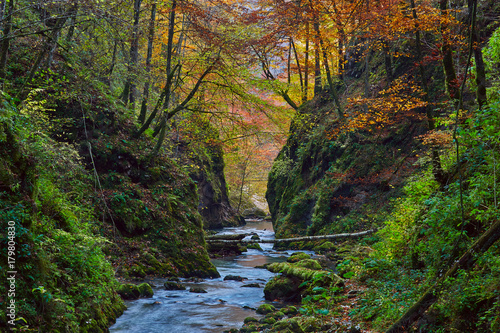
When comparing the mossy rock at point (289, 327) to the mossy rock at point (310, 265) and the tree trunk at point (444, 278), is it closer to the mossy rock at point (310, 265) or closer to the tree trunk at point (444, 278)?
the tree trunk at point (444, 278)

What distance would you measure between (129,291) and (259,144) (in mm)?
7042

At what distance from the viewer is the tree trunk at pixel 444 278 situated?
10.4ft

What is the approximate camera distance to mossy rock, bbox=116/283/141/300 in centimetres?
748

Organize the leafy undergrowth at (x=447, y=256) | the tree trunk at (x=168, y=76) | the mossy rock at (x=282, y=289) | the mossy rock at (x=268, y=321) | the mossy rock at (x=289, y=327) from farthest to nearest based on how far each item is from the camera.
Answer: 1. the tree trunk at (x=168, y=76)
2. the mossy rock at (x=282, y=289)
3. the mossy rock at (x=268, y=321)
4. the mossy rock at (x=289, y=327)
5. the leafy undergrowth at (x=447, y=256)

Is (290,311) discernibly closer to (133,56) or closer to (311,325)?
(311,325)

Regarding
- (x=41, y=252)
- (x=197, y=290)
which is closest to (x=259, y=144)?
(x=197, y=290)

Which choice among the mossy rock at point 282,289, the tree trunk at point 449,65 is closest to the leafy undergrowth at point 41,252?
the mossy rock at point 282,289

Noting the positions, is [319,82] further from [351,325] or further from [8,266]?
[8,266]

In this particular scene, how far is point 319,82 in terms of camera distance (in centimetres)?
2072

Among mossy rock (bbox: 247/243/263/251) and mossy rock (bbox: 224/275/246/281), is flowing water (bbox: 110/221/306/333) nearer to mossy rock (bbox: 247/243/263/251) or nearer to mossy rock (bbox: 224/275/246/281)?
mossy rock (bbox: 224/275/246/281)

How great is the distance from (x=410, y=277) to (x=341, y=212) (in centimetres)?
953

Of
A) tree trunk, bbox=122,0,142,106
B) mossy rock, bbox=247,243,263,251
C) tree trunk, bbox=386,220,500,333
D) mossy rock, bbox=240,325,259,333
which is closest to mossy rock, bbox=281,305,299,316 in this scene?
mossy rock, bbox=240,325,259,333

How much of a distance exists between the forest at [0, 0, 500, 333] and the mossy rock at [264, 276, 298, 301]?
41 mm

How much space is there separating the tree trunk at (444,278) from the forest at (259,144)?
0.02 m
